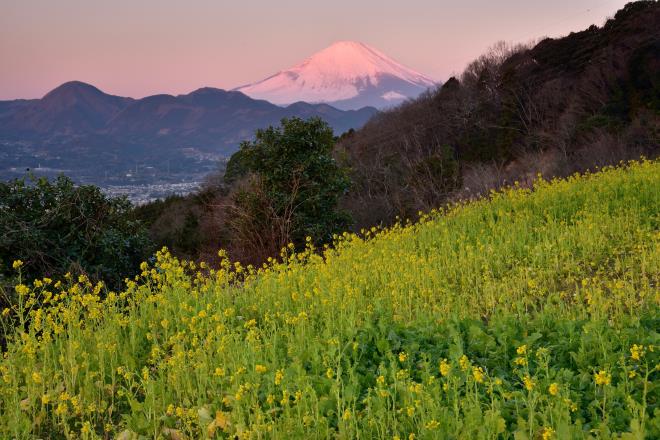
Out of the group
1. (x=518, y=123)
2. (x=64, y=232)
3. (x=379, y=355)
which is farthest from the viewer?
(x=518, y=123)

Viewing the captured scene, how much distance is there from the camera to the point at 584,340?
4.87 m

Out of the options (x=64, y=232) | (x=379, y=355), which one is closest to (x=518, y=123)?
(x=64, y=232)

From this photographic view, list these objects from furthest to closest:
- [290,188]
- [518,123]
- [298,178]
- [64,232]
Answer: [518,123]
[290,188]
[298,178]
[64,232]

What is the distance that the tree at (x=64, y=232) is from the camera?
550 inches

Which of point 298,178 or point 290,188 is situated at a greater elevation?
point 298,178

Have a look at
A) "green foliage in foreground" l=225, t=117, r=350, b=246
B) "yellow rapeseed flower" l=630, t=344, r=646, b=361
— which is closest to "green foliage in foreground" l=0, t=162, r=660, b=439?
"yellow rapeseed flower" l=630, t=344, r=646, b=361

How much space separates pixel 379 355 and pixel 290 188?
52.7ft

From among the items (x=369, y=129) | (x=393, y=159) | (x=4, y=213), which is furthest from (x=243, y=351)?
(x=369, y=129)

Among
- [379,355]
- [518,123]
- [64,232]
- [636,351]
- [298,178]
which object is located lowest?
[379,355]

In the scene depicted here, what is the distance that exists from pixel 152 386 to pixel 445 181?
31.6 meters

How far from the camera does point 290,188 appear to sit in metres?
21.1

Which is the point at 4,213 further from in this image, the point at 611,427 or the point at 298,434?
the point at 611,427

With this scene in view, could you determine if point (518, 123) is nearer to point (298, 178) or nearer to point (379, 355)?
point (298, 178)

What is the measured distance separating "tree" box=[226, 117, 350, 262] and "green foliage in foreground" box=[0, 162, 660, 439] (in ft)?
34.9
